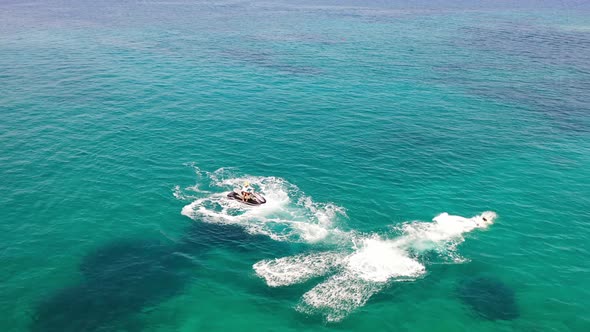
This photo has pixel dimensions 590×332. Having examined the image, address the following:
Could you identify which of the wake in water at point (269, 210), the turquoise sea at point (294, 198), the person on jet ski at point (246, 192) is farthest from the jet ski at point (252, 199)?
the turquoise sea at point (294, 198)

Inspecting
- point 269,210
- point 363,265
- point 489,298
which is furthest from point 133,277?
point 489,298

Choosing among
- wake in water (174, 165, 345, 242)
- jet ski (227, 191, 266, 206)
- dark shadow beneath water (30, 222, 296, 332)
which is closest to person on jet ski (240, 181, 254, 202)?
jet ski (227, 191, 266, 206)

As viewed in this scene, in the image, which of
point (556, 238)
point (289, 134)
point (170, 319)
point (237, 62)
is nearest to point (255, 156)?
point (289, 134)

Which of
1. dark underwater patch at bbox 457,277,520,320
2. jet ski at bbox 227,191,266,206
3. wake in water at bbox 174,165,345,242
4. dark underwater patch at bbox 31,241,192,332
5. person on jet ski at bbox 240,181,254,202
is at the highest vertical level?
person on jet ski at bbox 240,181,254,202

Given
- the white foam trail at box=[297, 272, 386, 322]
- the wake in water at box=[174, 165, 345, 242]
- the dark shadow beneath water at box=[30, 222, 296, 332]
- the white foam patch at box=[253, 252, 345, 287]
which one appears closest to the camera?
the dark shadow beneath water at box=[30, 222, 296, 332]

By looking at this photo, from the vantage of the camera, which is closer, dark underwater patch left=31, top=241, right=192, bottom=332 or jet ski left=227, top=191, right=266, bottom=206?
dark underwater patch left=31, top=241, right=192, bottom=332

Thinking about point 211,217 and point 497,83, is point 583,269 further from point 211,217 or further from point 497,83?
point 497,83

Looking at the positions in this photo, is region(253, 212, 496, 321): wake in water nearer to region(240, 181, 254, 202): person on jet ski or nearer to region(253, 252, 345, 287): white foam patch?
region(253, 252, 345, 287): white foam patch

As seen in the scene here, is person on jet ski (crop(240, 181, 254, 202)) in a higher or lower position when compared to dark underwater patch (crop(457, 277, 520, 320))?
higher
